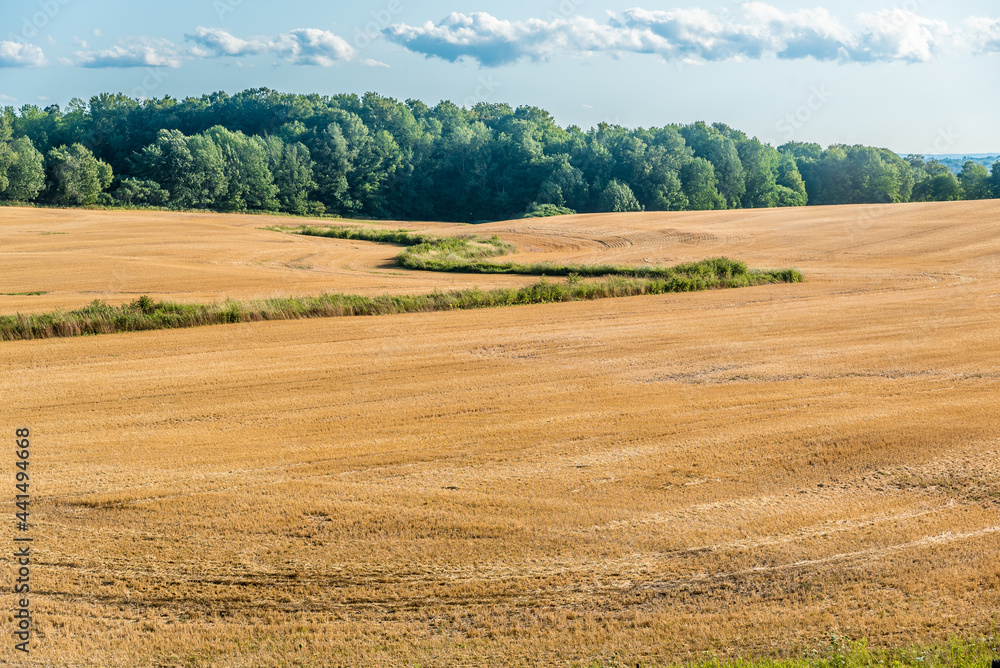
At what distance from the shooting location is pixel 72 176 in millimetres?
82188

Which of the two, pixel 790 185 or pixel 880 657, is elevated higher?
pixel 790 185

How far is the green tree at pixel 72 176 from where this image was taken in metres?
82.1

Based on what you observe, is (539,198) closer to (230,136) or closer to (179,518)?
(230,136)

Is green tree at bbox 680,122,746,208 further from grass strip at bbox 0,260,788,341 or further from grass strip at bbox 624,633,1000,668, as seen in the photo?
grass strip at bbox 624,633,1000,668

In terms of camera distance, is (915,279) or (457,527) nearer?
(457,527)

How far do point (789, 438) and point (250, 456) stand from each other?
7246mm

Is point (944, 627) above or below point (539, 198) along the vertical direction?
below

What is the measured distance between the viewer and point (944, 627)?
6.95m

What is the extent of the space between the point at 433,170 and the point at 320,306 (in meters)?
83.5

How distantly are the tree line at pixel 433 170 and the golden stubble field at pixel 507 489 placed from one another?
65842 millimetres

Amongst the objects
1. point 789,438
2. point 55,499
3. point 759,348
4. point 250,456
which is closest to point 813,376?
point 759,348

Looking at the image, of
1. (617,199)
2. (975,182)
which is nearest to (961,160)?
(975,182)

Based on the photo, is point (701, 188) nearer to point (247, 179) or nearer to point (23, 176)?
point (247, 179)

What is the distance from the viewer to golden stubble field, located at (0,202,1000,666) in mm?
7168
